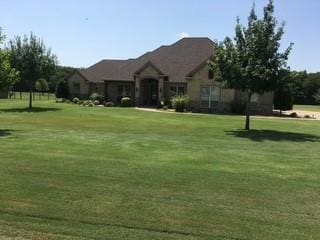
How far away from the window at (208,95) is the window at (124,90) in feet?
32.5

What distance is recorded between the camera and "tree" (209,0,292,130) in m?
26.0

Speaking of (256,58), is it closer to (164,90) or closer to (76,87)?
(164,90)

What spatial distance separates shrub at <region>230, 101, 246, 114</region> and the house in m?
0.61

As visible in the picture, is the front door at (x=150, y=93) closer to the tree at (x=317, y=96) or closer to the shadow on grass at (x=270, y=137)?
the shadow on grass at (x=270, y=137)

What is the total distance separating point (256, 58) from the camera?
2627cm

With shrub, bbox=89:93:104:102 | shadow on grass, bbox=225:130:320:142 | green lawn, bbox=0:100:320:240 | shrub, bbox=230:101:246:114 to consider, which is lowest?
green lawn, bbox=0:100:320:240

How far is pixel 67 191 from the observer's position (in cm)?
994

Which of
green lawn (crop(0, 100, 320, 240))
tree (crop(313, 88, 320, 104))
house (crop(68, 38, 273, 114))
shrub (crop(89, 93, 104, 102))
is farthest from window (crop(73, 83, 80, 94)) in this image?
tree (crop(313, 88, 320, 104))

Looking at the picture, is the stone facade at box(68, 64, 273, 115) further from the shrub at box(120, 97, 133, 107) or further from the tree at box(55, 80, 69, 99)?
the shrub at box(120, 97, 133, 107)

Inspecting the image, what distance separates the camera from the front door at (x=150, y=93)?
2088 inches

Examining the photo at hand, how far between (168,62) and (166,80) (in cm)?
342

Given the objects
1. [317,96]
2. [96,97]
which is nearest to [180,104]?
[96,97]

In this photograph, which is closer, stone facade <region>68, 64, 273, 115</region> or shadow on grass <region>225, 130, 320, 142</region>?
shadow on grass <region>225, 130, 320, 142</region>

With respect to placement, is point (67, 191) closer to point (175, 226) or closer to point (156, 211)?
point (156, 211)
